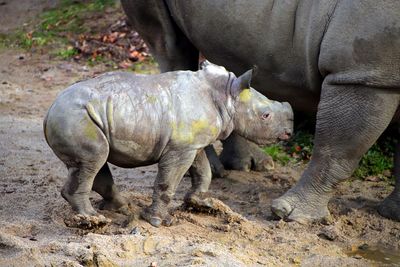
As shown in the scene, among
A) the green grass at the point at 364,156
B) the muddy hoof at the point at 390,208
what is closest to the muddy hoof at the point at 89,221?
the muddy hoof at the point at 390,208

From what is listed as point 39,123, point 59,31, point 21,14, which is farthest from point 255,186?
point 21,14

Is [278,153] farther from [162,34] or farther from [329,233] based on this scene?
[329,233]

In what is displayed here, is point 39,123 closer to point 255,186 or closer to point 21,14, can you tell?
point 255,186

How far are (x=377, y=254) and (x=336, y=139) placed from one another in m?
0.73

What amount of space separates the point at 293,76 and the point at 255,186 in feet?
3.43

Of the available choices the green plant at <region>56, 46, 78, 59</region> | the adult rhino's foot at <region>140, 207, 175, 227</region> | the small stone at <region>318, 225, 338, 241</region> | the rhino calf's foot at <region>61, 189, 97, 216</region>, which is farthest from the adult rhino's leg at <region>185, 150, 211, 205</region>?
the green plant at <region>56, 46, 78, 59</region>

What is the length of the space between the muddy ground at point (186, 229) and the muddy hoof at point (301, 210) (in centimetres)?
7

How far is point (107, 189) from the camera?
18.0 ft

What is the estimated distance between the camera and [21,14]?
535 inches

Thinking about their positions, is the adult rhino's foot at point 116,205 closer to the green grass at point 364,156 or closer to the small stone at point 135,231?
the small stone at point 135,231

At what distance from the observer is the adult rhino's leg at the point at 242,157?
7.33m

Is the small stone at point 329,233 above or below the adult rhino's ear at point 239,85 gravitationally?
below

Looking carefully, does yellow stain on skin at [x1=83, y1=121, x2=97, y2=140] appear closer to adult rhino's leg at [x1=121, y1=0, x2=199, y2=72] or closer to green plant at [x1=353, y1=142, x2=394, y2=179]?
adult rhino's leg at [x1=121, y1=0, x2=199, y2=72]

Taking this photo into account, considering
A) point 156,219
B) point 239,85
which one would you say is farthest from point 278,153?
point 156,219
